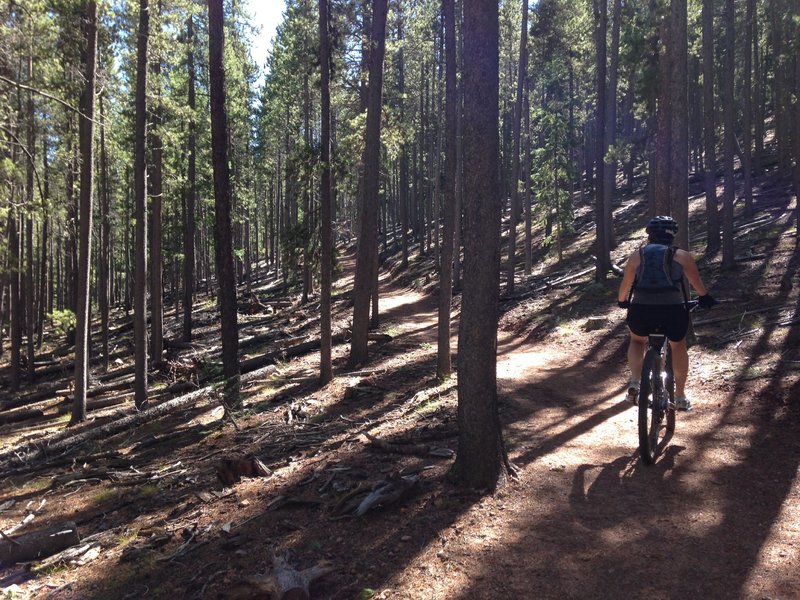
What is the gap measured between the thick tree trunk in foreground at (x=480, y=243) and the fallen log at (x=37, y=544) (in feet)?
16.9

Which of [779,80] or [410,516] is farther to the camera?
[779,80]

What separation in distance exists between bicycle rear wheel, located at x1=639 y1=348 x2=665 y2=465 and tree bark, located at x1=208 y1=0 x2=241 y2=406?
8.92 metres

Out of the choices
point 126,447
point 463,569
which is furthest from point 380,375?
point 463,569

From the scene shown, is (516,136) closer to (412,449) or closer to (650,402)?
(412,449)

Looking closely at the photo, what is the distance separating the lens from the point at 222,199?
12.0m

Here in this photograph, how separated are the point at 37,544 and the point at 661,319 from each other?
24.6ft

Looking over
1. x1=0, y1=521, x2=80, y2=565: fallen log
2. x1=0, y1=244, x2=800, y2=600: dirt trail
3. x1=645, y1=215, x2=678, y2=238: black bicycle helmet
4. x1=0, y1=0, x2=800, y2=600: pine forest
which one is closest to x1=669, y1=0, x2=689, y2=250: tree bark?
x1=0, y1=0, x2=800, y2=600: pine forest

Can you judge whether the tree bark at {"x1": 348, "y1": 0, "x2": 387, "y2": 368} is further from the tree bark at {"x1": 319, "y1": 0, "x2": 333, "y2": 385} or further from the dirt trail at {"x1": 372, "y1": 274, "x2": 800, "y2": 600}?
the dirt trail at {"x1": 372, "y1": 274, "x2": 800, "y2": 600}

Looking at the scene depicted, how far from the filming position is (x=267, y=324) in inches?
960

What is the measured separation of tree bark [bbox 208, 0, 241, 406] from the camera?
11.5 meters

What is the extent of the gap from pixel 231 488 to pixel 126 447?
224 inches

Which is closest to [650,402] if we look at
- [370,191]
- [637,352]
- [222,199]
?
[637,352]

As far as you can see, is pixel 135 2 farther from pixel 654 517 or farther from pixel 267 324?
pixel 654 517

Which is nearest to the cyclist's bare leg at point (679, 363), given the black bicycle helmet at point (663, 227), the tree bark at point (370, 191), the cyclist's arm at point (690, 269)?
the cyclist's arm at point (690, 269)
